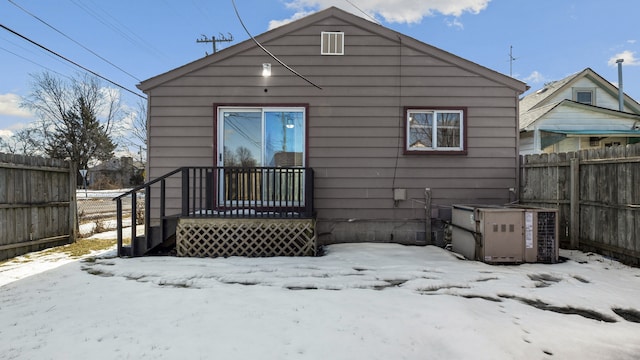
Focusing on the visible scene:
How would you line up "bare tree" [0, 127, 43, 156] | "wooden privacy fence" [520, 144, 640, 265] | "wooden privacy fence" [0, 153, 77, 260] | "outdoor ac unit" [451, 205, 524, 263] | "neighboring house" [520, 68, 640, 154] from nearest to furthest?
"wooden privacy fence" [520, 144, 640, 265]
"outdoor ac unit" [451, 205, 524, 263]
"wooden privacy fence" [0, 153, 77, 260]
"neighboring house" [520, 68, 640, 154]
"bare tree" [0, 127, 43, 156]

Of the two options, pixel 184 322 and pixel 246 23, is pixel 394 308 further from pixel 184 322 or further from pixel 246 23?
pixel 246 23

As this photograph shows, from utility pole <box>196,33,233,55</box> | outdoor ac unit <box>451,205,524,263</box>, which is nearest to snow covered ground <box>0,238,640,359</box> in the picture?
outdoor ac unit <box>451,205,524,263</box>

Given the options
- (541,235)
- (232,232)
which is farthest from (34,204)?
(541,235)

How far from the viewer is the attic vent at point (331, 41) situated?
6398 mm

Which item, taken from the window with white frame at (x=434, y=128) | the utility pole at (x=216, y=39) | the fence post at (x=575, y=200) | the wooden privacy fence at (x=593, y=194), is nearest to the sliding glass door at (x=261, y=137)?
the window with white frame at (x=434, y=128)

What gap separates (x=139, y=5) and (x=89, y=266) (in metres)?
8.93

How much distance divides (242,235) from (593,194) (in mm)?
5562

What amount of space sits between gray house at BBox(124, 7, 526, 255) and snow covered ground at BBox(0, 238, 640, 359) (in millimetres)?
1639

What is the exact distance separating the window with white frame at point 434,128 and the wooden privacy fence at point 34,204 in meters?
6.52

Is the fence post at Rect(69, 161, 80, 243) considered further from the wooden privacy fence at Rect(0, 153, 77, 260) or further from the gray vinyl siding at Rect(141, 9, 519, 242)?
the gray vinyl siding at Rect(141, 9, 519, 242)

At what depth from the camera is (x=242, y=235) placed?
5.45 meters

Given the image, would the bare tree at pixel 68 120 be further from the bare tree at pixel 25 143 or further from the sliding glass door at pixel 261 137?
the sliding glass door at pixel 261 137

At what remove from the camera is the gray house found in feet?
20.8

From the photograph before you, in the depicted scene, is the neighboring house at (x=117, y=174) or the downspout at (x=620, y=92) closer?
the downspout at (x=620, y=92)
